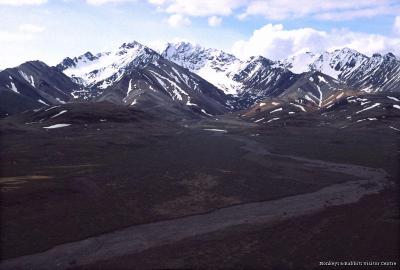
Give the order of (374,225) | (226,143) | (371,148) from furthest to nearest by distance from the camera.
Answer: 1. (226,143)
2. (371,148)
3. (374,225)

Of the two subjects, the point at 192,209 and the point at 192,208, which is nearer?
the point at 192,209

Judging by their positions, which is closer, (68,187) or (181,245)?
(181,245)

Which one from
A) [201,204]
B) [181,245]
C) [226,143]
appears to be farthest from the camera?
[226,143]

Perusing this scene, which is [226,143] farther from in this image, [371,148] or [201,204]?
[201,204]

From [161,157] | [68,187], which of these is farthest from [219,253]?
[161,157]

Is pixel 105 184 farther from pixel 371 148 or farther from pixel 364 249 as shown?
pixel 371 148

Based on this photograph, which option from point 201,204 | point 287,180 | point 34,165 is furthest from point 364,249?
point 34,165
